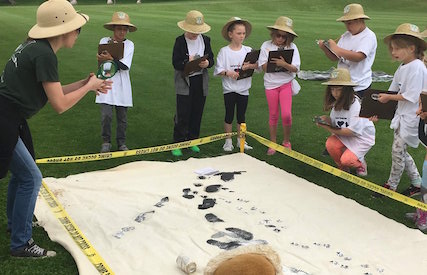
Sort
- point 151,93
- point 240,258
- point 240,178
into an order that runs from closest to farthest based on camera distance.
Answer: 1. point 240,258
2. point 240,178
3. point 151,93

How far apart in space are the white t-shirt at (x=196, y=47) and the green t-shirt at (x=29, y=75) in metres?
3.40

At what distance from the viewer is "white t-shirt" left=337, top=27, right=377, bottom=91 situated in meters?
6.42

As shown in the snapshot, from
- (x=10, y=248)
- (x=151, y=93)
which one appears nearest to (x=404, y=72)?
(x=10, y=248)

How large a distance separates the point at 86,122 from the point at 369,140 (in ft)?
17.0

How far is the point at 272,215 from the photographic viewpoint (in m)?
5.12

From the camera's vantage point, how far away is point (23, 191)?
404cm

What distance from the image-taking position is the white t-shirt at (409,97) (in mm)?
5246

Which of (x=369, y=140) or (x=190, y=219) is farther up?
(x=369, y=140)

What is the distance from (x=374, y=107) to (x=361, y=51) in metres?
1.07

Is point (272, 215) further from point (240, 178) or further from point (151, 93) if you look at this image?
point (151, 93)

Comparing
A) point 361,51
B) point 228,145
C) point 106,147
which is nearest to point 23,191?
point 106,147

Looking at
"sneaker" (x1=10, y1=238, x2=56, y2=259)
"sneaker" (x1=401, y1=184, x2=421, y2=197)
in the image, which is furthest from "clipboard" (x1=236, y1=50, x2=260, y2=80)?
"sneaker" (x1=10, y1=238, x2=56, y2=259)

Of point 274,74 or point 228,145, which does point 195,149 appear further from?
point 274,74

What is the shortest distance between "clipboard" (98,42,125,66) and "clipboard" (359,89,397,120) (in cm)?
329
